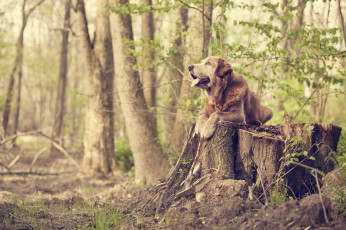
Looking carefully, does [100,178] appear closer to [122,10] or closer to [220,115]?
[122,10]

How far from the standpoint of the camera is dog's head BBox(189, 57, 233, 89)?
5.44 meters

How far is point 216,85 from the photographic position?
18.1 ft

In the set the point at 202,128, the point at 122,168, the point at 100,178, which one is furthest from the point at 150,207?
the point at 122,168

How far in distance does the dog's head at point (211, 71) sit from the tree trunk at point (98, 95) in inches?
234

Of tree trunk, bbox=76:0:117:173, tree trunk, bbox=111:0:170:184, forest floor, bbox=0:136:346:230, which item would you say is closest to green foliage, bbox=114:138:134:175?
tree trunk, bbox=76:0:117:173

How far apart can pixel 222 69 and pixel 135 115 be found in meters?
3.80

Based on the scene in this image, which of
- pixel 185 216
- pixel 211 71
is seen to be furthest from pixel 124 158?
pixel 185 216

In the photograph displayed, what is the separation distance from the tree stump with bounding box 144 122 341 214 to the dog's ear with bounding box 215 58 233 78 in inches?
36.6

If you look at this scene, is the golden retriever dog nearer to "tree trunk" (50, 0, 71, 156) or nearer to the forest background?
the forest background

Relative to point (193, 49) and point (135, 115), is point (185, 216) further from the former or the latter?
point (193, 49)

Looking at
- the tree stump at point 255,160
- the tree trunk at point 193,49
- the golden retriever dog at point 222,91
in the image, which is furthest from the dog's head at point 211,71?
the tree trunk at point 193,49

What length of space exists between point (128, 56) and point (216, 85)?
383 cm

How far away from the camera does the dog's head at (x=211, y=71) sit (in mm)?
5438

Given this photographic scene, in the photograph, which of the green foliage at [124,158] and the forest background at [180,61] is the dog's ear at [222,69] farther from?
the green foliage at [124,158]
